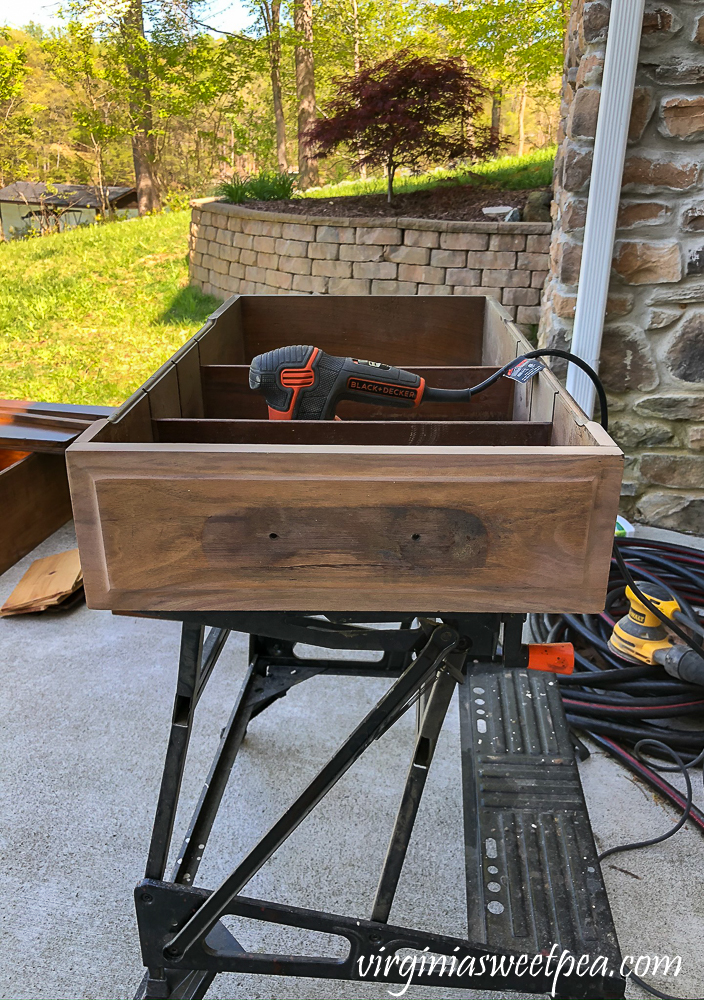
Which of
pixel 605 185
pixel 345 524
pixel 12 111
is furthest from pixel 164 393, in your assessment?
pixel 12 111

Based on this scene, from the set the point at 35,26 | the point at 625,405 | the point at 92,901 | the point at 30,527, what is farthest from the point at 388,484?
the point at 35,26

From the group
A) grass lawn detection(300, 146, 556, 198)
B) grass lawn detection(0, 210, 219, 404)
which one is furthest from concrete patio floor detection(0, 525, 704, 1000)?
grass lawn detection(300, 146, 556, 198)

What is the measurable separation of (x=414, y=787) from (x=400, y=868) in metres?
0.13

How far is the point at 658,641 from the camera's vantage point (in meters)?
1.81

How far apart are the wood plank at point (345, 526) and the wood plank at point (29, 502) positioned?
198 centimetres

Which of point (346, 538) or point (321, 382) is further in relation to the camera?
point (321, 382)

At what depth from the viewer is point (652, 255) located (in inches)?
101

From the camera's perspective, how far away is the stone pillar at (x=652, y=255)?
2.38 metres

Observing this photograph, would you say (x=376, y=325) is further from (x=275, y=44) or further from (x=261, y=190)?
(x=275, y=44)

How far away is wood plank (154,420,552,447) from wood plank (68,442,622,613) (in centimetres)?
28

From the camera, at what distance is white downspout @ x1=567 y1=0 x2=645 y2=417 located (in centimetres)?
229

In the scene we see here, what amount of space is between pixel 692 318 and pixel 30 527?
8.36 ft

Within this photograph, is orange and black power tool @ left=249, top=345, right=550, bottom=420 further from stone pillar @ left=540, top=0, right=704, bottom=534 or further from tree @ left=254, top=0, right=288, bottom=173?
tree @ left=254, top=0, right=288, bottom=173

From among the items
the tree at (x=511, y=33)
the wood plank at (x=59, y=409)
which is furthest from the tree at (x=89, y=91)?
the wood plank at (x=59, y=409)
